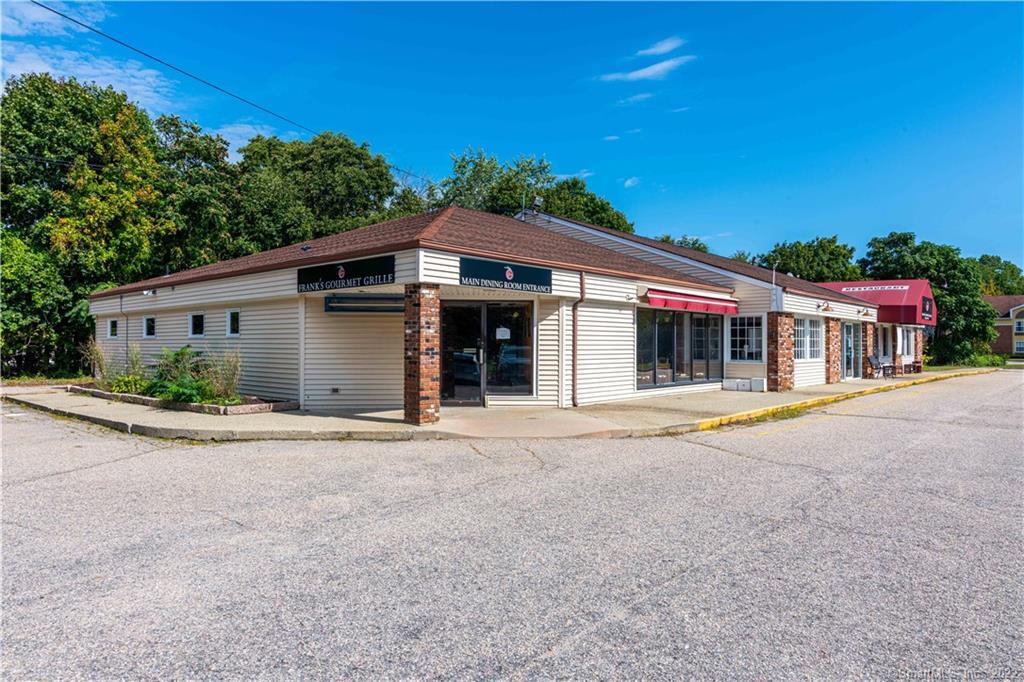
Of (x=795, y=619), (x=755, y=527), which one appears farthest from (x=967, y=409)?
(x=795, y=619)

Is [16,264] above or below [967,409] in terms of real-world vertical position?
above

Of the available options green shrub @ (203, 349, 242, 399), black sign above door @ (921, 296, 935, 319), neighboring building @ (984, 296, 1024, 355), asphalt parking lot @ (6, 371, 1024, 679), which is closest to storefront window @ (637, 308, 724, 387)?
asphalt parking lot @ (6, 371, 1024, 679)

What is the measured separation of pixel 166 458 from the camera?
8469mm

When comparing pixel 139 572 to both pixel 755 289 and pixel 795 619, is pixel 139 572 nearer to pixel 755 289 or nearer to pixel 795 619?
pixel 795 619

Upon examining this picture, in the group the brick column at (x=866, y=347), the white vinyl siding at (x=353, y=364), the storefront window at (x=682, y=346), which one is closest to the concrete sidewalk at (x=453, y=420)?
the white vinyl siding at (x=353, y=364)

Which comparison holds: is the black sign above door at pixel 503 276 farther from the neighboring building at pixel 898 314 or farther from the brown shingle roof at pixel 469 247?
the neighboring building at pixel 898 314

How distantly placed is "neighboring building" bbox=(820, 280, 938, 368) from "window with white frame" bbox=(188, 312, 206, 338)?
90.9 feet

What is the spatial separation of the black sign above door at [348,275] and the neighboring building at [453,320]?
4 centimetres

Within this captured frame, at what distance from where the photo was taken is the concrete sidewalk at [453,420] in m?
10.0

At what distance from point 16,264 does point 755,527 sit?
29853 millimetres

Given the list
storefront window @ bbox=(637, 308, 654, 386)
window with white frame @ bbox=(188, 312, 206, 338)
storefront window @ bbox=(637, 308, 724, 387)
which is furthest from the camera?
window with white frame @ bbox=(188, 312, 206, 338)

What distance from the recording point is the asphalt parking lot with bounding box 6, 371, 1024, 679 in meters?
3.19

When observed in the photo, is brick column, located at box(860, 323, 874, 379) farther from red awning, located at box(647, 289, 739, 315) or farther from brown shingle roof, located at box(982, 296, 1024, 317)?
brown shingle roof, located at box(982, 296, 1024, 317)

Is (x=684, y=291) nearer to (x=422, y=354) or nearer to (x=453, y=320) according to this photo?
Answer: (x=453, y=320)
